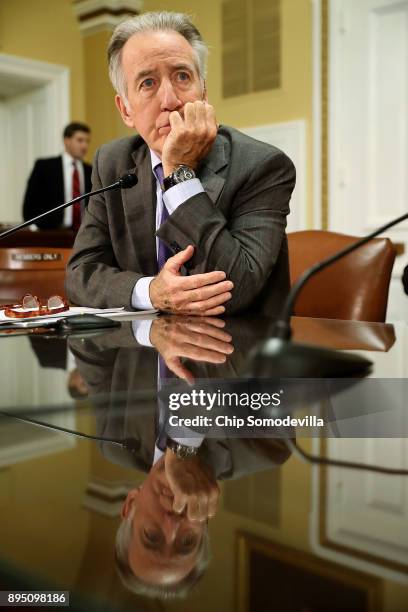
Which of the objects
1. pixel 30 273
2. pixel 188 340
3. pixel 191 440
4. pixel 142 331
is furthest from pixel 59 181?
pixel 191 440

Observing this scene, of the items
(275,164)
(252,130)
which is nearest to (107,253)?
(275,164)

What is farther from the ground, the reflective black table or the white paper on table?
the white paper on table

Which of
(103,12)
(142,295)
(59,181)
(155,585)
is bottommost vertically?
(155,585)

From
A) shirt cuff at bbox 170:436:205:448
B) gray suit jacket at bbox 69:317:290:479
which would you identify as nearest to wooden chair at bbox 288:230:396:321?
gray suit jacket at bbox 69:317:290:479

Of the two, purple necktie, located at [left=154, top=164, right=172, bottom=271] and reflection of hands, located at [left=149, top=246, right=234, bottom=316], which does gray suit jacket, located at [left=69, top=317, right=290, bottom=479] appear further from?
purple necktie, located at [left=154, top=164, right=172, bottom=271]

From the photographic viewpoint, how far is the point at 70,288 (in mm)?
1356

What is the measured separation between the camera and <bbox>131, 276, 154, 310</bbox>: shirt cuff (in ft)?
3.98

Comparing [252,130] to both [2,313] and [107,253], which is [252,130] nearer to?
Answer: [107,253]

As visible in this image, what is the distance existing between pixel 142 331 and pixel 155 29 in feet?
2.69

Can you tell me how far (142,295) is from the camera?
1223 millimetres

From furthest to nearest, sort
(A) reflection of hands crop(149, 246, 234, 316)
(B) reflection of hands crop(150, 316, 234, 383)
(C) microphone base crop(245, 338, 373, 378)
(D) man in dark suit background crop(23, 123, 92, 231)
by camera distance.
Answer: (D) man in dark suit background crop(23, 123, 92, 231)
(A) reflection of hands crop(149, 246, 234, 316)
(B) reflection of hands crop(150, 316, 234, 383)
(C) microphone base crop(245, 338, 373, 378)

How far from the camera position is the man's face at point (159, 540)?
22 cm

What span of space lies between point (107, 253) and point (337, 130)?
2.48 m

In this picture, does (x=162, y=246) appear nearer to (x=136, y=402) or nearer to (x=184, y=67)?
(x=184, y=67)
